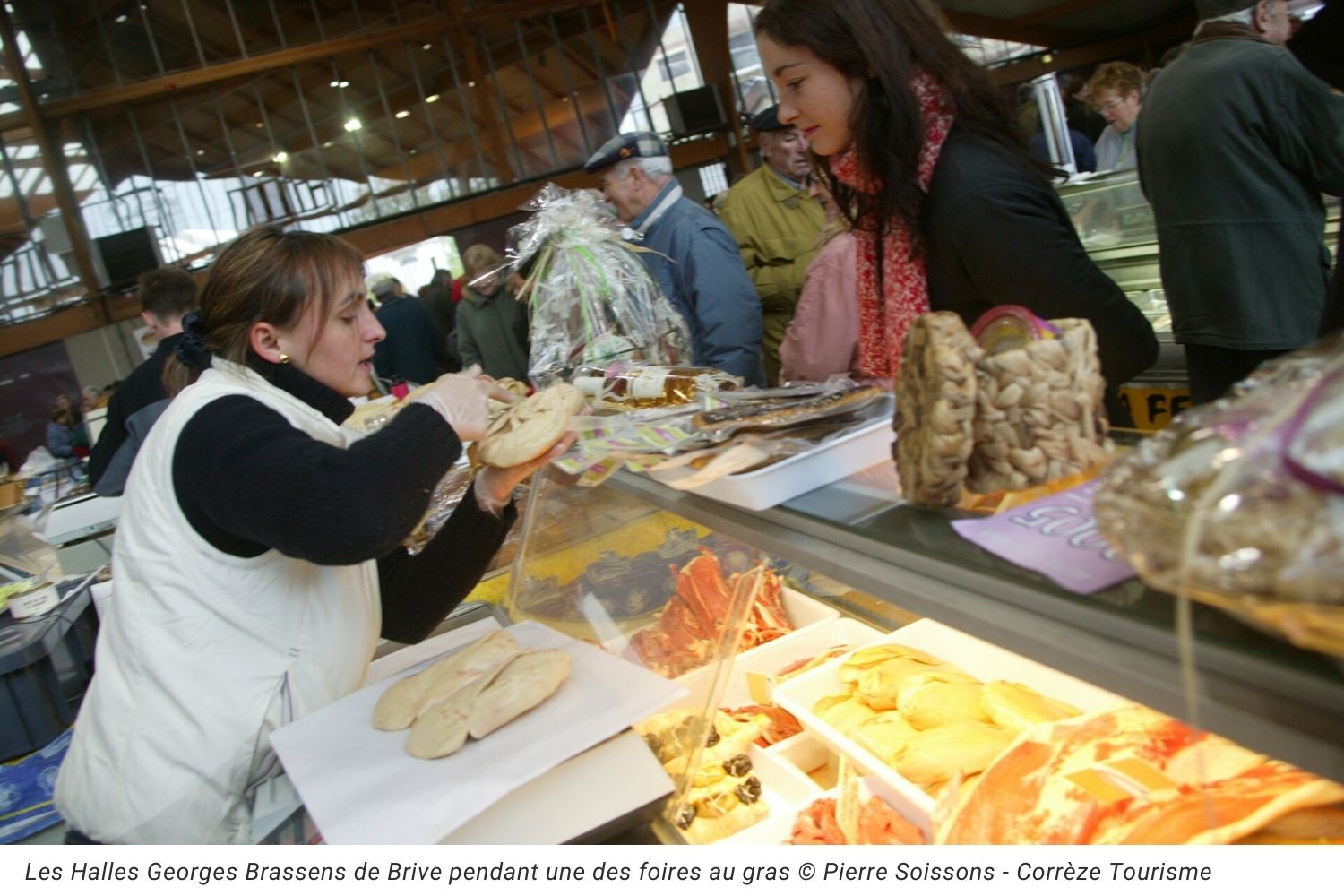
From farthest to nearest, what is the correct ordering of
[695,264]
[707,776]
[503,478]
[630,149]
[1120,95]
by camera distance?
1. [1120,95]
2. [630,149]
3. [695,264]
4. [503,478]
5. [707,776]

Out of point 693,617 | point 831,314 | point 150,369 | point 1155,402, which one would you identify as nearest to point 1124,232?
point 1155,402

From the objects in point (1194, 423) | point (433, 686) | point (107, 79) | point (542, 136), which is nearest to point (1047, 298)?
point (1194, 423)

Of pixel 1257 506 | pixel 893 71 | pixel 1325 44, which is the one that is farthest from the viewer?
pixel 1325 44

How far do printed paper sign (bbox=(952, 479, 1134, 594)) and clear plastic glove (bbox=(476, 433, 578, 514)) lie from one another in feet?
2.78

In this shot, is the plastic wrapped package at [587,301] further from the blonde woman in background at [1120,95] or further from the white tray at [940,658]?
the blonde woman in background at [1120,95]

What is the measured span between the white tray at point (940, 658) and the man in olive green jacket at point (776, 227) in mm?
2187

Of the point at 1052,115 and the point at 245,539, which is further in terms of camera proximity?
the point at 1052,115

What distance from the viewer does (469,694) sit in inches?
58.7

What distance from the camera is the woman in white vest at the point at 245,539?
1.43 metres

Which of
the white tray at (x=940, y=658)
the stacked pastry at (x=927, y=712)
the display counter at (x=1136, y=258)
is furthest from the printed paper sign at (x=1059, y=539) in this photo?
the display counter at (x=1136, y=258)

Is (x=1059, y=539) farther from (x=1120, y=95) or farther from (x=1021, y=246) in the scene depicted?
(x=1120, y=95)

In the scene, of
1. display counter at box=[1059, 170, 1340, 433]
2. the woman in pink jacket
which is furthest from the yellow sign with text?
the woman in pink jacket

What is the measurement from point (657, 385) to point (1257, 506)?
1433 mm
